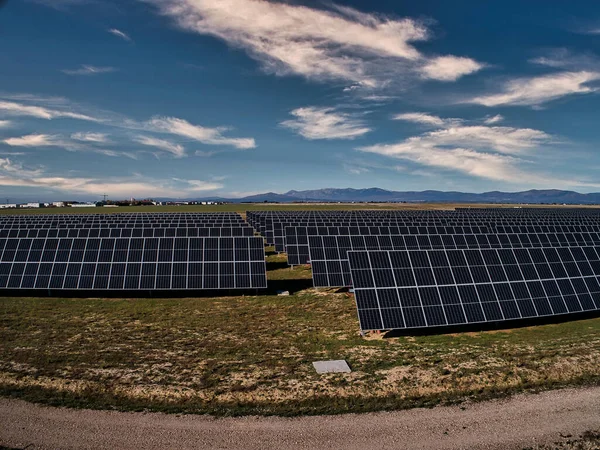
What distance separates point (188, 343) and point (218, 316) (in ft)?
12.9

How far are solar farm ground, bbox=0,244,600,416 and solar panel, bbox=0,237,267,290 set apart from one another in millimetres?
3075

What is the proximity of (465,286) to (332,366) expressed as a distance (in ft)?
27.9

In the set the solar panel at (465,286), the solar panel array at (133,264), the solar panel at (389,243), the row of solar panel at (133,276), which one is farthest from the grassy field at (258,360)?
the solar panel at (389,243)

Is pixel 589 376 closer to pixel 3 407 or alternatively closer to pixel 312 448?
pixel 312 448

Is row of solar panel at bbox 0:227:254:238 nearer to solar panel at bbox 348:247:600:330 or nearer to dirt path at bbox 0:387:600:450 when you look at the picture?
solar panel at bbox 348:247:600:330

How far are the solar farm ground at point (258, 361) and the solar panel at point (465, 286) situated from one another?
34.6 inches

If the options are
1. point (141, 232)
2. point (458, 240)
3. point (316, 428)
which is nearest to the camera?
point (316, 428)

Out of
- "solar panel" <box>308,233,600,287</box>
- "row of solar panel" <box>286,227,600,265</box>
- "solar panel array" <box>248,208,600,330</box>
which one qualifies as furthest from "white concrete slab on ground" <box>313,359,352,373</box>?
"row of solar panel" <box>286,227,600,265</box>

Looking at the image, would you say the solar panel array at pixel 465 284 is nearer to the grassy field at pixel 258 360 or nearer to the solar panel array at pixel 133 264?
the grassy field at pixel 258 360

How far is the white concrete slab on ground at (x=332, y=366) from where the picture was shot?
12.1m

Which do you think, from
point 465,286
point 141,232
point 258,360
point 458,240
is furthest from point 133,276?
point 458,240

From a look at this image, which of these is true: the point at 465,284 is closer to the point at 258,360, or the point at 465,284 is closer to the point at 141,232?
the point at 258,360

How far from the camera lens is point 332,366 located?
40.9 ft

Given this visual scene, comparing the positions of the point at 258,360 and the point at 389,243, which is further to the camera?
the point at 389,243
